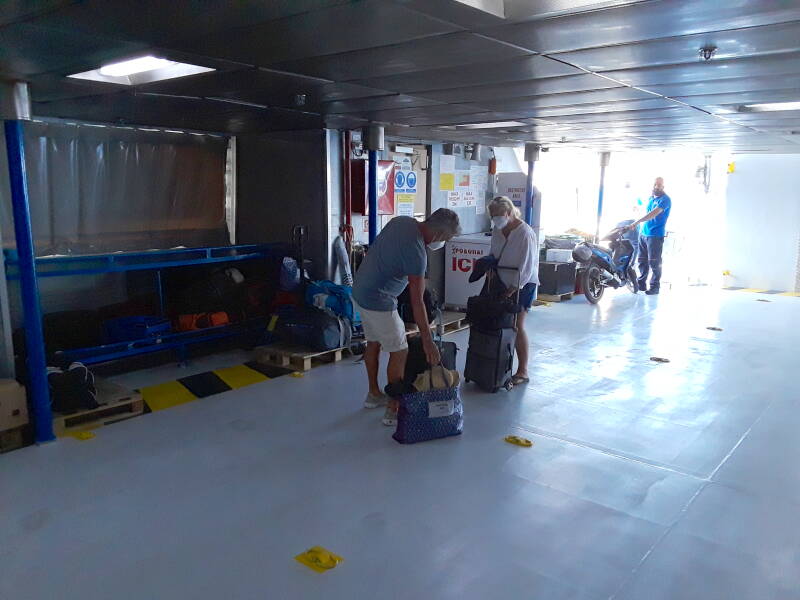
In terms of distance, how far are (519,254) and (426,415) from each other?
166 cm

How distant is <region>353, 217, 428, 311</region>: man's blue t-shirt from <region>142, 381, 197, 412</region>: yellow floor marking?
1741 mm

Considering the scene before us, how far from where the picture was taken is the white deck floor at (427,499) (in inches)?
105

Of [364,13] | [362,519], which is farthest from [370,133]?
[362,519]

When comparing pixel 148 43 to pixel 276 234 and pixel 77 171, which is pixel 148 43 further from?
pixel 276 234

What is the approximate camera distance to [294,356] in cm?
568

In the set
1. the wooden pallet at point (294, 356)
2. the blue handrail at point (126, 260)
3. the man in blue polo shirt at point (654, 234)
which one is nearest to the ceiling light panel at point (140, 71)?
the blue handrail at point (126, 260)

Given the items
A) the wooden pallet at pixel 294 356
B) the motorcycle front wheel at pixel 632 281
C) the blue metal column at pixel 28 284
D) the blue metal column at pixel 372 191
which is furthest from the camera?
the motorcycle front wheel at pixel 632 281

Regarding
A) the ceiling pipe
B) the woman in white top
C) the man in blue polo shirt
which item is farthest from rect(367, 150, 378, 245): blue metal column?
the man in blue polo shirt

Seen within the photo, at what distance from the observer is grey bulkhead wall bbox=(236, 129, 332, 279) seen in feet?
21.3

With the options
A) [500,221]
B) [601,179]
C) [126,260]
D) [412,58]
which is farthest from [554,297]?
[412,58]

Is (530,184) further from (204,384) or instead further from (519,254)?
(204,384)

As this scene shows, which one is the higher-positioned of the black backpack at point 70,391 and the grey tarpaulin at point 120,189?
the grey tarpaulin at point 120,189

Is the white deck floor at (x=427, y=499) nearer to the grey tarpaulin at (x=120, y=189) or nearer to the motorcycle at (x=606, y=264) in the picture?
the grey tarpaulin at (x=120, y=189)

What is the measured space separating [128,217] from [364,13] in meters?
4.51
